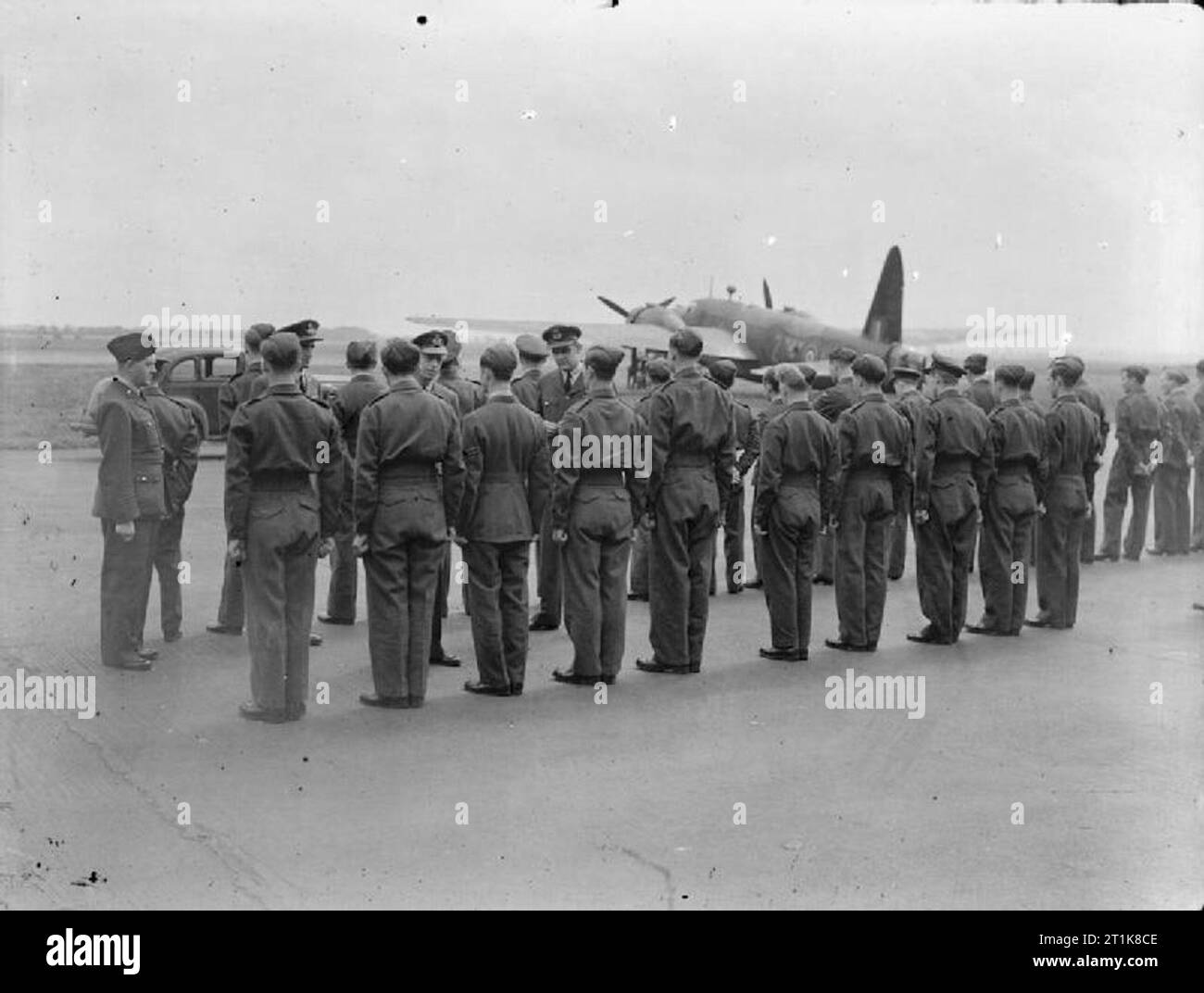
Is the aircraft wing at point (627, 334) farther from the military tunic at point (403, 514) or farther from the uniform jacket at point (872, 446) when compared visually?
the military tunic at point (403, 514)

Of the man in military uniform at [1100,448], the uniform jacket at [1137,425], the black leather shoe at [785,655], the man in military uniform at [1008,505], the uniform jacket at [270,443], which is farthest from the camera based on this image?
the uniform jacket at [1137,425]

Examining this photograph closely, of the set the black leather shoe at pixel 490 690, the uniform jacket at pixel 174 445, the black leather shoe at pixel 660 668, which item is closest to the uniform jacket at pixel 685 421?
the black leather shoe at pixel 660 668

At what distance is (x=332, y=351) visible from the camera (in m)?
44.9

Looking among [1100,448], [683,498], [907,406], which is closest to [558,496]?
[683,498]

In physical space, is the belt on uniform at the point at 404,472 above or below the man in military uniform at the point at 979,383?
below

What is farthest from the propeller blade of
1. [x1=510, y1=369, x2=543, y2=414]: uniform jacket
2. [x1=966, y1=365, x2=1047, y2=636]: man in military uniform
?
[x1=510, y1=369, x2=543, y2=414]: uniform jacket

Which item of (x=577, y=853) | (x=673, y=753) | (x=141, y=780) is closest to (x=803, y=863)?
(x=577, y=853)

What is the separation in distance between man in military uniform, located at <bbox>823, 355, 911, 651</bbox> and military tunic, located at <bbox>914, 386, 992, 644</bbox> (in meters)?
0.26

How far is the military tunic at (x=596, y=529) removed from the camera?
9898 mm

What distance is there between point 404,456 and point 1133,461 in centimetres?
984

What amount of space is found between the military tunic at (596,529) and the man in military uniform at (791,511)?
1262mm

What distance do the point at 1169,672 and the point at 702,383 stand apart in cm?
385

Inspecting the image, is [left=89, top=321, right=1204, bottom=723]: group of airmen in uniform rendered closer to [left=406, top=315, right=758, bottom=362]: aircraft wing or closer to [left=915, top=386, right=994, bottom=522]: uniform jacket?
[left=915, top=386, right=994, bottom=522]: uniform jacket

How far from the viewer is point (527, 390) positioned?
1165cm
